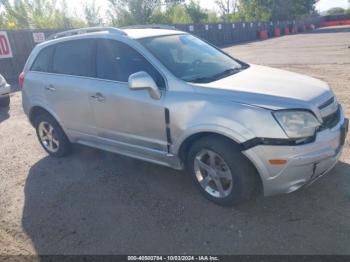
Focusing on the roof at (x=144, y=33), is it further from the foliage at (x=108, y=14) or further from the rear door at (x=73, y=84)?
the foliage at (x=108, y=14)

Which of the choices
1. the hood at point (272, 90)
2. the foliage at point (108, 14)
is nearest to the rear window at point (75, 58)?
the hood at point (272, 90)

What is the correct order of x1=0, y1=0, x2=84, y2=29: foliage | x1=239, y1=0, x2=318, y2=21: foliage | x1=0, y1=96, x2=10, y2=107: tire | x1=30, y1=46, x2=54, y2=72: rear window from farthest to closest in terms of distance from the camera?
x1=239, y1=0, x2=318, y2=21: foliage < x1=0, y1=0, x2=84, y2=29: foliage < x1=0, y1=96, x2=10, y2=107: tire < x1=30, y1=46, x2=54, y2=72: rear window

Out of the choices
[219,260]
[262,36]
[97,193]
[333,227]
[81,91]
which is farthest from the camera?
[262,36]

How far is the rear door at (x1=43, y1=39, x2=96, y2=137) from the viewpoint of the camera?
438 centimetres

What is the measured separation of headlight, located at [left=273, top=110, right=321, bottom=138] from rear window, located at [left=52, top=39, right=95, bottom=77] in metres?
2.47

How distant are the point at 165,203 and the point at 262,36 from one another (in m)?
37.0

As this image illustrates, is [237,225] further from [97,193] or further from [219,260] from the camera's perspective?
[97,193]

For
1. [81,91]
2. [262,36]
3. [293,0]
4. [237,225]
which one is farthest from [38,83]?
[293,0]

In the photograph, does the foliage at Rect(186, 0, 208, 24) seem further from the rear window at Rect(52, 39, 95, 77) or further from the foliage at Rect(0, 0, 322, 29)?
the rear window at Rect(52, 39, 95, 77)

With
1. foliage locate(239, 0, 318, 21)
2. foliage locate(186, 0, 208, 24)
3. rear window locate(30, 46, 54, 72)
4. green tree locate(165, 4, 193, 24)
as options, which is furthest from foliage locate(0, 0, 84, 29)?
foliage locate(239, 0, 318, 21)

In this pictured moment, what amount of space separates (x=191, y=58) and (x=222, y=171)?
1470 millimetres

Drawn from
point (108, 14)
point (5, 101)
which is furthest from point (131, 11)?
point (5, 101)

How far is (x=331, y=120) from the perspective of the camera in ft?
10.9

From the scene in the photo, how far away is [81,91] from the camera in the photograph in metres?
4.38
